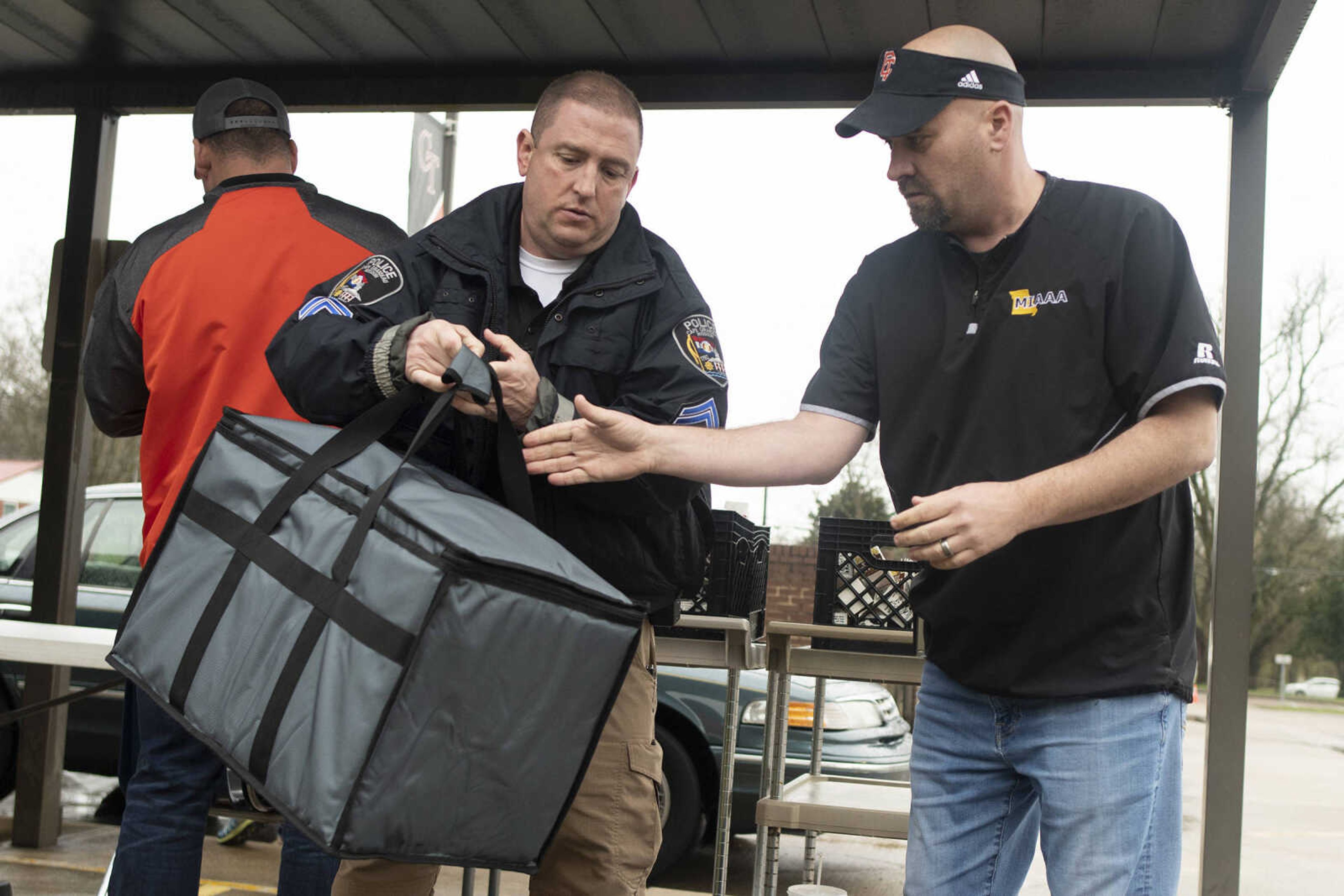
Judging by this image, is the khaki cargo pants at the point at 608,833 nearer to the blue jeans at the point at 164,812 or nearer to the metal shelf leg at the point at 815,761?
the blue jeans at the point at 164,812

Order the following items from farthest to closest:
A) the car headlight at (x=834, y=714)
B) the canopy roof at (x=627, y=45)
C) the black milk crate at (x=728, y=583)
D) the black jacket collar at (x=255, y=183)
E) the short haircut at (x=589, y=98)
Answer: the car headlight at (x=834, y=714) < the black milk crate at (x=728, y=583) < the canopy roof at (x=627, y=45) < the black jacket collar at (x=255, y=183) < the short haircut at (x=589, y=98)

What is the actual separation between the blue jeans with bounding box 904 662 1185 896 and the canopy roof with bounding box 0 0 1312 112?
88.9 inches

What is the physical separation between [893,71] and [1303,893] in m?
6.24

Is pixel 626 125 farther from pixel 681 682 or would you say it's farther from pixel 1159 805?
pixel 681 682

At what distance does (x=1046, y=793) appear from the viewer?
2.02 m

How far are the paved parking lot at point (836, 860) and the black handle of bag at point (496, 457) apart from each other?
3230 millimetres

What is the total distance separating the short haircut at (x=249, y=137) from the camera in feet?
9.97

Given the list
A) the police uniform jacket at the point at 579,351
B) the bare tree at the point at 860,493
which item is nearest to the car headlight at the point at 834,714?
the police uniform jacket at the point at 579,351

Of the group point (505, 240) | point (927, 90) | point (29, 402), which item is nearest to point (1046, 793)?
point (927, 90)

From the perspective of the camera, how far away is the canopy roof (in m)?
3.72

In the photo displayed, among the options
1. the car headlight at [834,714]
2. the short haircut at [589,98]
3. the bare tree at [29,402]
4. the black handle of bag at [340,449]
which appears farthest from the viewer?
the bare tree at [29,402]

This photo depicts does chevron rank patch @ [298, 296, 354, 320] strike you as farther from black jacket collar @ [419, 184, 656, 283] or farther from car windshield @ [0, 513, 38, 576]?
car windshield @ [0, 513, 38, 576]

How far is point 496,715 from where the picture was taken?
189cm

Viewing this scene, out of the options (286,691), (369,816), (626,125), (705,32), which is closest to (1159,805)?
(369,816)
